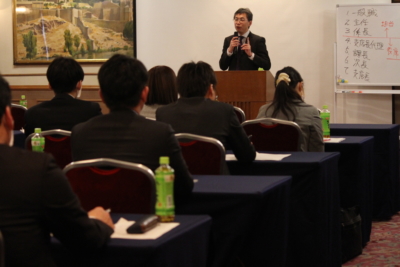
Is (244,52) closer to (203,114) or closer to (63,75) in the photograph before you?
(63,75)

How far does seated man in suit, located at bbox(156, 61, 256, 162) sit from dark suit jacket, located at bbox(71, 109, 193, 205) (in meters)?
0.80

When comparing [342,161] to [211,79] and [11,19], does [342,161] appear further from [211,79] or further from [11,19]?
[11,19]

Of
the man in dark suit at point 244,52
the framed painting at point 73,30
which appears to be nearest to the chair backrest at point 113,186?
the man in dark suit at point 244,52

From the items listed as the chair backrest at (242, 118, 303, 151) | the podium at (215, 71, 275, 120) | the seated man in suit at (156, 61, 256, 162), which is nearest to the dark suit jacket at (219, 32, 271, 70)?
the podium at (215, 71, 275, 120)

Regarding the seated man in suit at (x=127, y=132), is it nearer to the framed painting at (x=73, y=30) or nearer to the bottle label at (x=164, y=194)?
the bottle label at (x=164, y=194)

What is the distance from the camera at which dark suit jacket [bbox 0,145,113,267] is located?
134cm

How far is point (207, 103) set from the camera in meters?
→ 3.01

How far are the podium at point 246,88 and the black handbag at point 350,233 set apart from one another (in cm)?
250

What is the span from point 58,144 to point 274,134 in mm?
1266

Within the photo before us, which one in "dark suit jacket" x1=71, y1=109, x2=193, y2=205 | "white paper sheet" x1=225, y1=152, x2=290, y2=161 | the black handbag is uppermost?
"dark suit jacket" x1=71, y1=109, x2=193, y2=205

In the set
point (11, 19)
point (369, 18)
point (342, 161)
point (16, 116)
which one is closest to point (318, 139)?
point (342, 161)

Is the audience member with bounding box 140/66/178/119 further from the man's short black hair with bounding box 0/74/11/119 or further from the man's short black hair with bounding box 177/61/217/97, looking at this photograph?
the man's short black hair with bounding box 0/74/11/119

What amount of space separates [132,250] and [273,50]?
697 centimetres

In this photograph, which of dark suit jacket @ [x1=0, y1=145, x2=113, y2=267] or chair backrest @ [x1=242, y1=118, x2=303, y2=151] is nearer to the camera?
dark suit jacket @ [x1=0, y1=145, x2=113, y2=267]
